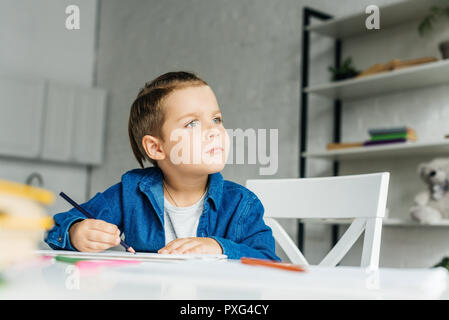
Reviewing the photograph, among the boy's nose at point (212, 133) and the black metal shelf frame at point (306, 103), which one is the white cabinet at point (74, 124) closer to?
the black metal shelf frame at point (306, 103)

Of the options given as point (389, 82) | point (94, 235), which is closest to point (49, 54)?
point (389, 82)

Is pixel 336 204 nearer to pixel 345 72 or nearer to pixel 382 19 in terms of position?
pixel 345 72

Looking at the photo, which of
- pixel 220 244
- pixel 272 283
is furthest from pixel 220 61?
pixel 272 283

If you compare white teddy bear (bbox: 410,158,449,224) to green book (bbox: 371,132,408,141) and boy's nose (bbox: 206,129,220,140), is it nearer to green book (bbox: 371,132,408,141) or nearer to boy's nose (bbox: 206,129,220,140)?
green book (bbox: 371,132,408,141)

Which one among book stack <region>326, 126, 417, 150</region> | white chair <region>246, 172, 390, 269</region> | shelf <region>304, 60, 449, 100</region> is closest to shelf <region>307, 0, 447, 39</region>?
shelf <region>304, 60, 449, 100</region>

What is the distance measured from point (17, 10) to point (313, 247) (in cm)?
330

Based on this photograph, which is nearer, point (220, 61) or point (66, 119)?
point (220, 61)

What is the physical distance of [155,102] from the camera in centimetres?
122

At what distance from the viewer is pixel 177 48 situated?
405 centimetres

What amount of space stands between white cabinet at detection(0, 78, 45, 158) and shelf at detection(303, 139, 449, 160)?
8.60 ft

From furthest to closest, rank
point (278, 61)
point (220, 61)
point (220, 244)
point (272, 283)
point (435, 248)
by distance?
point (220, 61), point (278, 61), point (435, 248), point (220, 244), point (272, 283)

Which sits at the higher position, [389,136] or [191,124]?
[389,136]

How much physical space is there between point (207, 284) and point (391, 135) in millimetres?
2221
